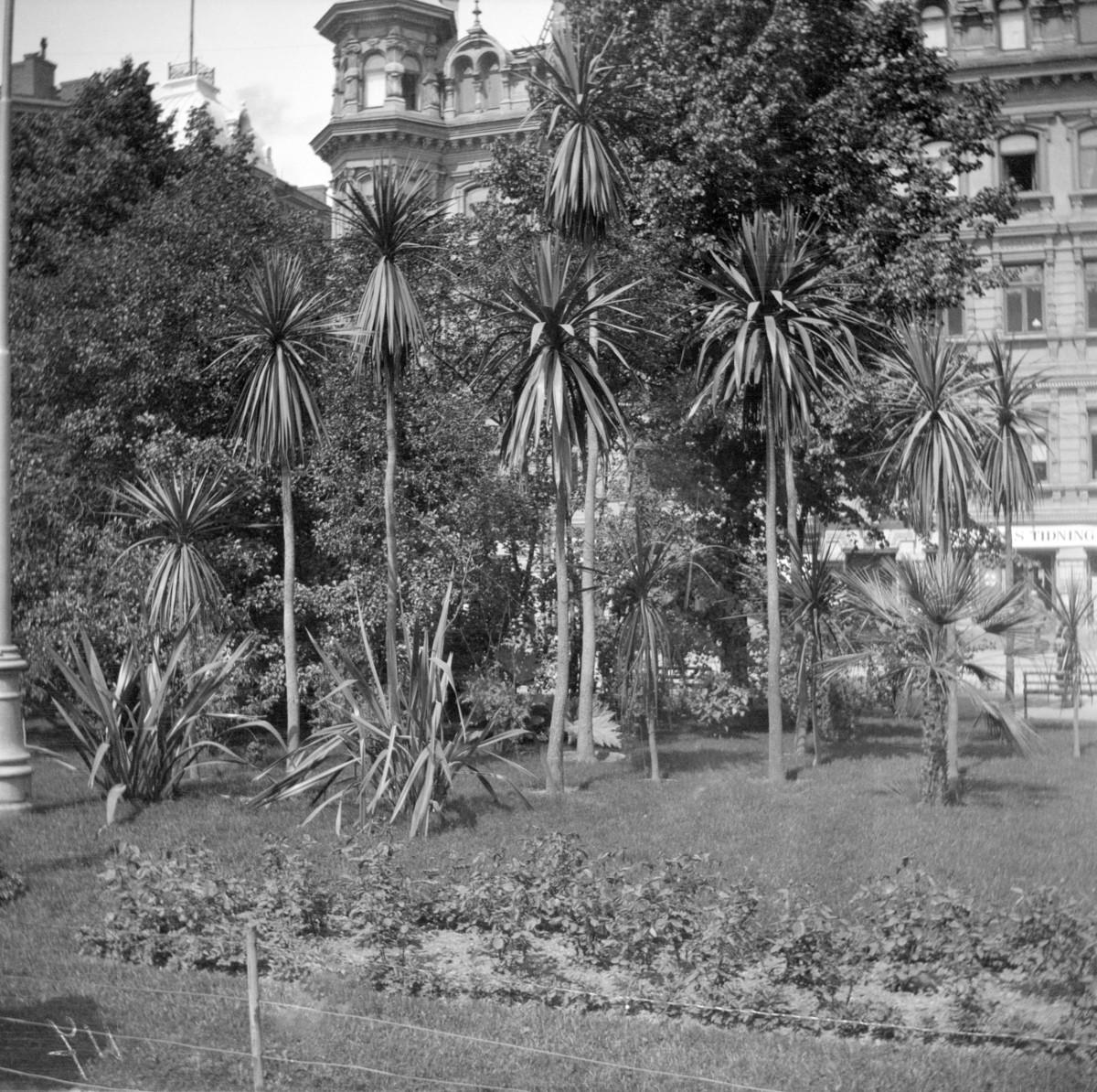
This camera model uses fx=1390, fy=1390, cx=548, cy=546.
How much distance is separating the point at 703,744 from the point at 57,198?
1301 cm

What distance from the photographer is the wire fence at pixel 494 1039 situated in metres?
6.36

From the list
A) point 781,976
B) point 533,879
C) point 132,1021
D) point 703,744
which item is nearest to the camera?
point 132,1021

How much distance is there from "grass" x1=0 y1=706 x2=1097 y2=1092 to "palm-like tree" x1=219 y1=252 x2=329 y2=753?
272cm

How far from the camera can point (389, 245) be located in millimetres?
15086

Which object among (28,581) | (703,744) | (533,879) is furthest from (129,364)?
(533,879)

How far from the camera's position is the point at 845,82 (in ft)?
69.6

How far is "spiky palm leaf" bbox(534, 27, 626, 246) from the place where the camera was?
15.2 metres

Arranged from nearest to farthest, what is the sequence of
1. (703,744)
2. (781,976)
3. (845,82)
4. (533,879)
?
(781,976)
(533,879)
(703,744)
(845,82)

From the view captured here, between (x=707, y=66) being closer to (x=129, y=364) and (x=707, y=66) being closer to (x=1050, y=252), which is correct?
(x=129, y=364)

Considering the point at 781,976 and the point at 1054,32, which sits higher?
the point at 1054,32

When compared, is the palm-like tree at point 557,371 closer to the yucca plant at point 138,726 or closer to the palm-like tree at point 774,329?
the palm-like tree at point 774,329

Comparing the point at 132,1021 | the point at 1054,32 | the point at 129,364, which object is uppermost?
the point at 1054,32

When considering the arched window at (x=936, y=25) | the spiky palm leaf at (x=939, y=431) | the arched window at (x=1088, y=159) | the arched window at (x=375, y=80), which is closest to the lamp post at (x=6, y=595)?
the arched window at (x=375, y=80)

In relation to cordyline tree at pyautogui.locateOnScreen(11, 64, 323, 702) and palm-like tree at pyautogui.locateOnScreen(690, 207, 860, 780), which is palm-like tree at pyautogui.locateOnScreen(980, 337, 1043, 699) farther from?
cordyline tree at pyautogui.locateOnScreen(11, 64, 323, 702)
